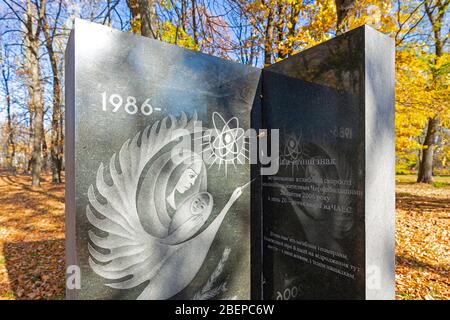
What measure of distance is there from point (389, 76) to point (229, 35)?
218 inches

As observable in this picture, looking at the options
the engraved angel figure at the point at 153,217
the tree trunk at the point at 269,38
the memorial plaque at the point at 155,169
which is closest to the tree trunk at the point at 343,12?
the tree trunk at the point at 269,38

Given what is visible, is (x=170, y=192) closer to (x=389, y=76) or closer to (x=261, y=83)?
(x=261, y=83)

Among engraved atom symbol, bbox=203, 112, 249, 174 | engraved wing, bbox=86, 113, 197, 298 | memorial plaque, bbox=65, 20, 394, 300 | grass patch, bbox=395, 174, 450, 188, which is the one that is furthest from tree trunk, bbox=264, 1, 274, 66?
grass patch, bbox=395, 174, 450, 188

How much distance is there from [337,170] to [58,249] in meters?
6.23

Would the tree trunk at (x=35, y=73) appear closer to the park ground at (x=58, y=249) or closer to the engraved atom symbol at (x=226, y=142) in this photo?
the park ground at (x=58, y=249)

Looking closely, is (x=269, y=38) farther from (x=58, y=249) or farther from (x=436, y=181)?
(x=436, y=181)

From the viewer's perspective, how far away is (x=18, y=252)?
5602mm

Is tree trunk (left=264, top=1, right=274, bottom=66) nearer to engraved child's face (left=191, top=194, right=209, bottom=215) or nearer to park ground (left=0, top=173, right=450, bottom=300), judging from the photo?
engraved child's face (left=191, top=194, right=209, bottom=215)

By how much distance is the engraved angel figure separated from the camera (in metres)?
2.09

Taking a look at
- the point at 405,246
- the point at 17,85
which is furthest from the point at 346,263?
the point at 17,85

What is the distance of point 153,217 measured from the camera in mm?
2324

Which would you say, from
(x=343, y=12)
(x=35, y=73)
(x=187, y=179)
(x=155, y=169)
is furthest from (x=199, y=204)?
(x=35, y=73)

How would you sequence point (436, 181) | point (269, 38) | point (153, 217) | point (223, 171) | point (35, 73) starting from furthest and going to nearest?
1. point (436, 181)
2. point (35, 73)
3. point (269, 38)
4. point (223, 171)
5. point (153, 217)
